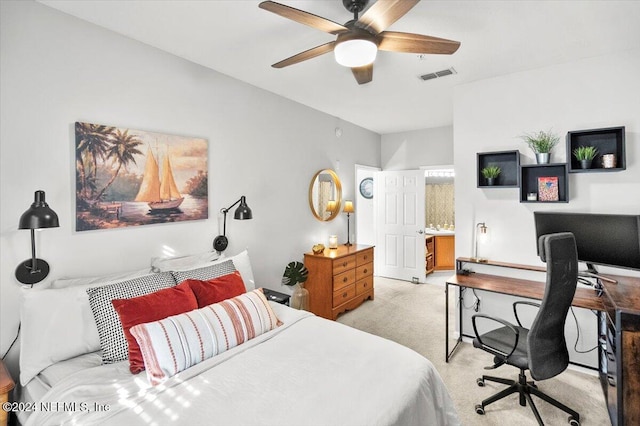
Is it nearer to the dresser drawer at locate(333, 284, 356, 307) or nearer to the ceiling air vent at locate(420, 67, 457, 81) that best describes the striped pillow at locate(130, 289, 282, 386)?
the dresser drawer at locate(333, 284, 356, 307)

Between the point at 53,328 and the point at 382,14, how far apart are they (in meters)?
2.43

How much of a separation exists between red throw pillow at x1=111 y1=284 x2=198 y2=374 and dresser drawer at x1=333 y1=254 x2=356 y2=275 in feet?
6.88

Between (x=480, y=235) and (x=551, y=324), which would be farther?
(x=480, y=235)

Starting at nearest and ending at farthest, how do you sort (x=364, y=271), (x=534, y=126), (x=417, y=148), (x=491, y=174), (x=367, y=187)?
(x=534, y=126) → (x=491, y=174) → (x=364, y=271) → (x=417, y=148) → (x=367, y=187)

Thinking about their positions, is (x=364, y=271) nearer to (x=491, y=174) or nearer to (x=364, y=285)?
(x=364, y=285)

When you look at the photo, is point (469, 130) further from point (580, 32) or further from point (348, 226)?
point (348, 226)

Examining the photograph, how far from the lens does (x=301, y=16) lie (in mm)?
1654

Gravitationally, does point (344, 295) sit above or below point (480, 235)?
below

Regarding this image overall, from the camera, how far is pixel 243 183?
326cm

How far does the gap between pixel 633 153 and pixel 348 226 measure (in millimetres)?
3087

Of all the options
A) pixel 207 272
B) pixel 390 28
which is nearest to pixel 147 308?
pixel 207 272

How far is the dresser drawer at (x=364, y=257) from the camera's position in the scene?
4.30m

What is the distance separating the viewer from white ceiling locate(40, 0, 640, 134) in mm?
2008

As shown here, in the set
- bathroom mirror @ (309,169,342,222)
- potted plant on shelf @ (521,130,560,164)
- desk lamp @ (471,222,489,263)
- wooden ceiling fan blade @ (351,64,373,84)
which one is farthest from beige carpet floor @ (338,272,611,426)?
wooden ceiling fan blade @ (351,64,373,84)
